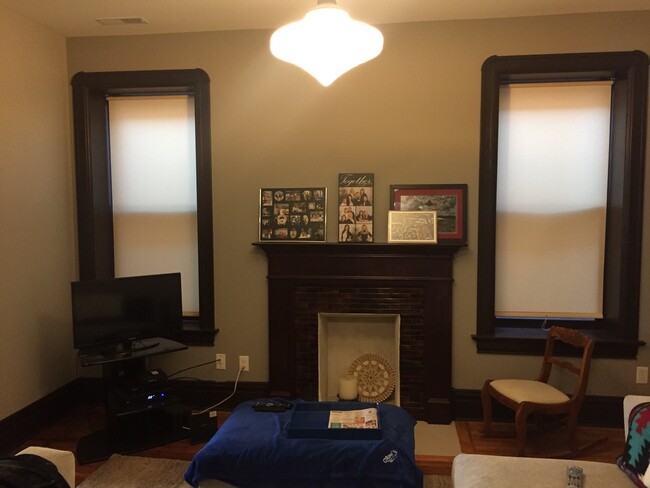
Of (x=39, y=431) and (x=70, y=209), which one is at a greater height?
(x=70, y=209)

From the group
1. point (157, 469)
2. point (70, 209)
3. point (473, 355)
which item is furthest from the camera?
point (70, 209)

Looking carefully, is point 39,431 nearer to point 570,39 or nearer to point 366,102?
point 366,102

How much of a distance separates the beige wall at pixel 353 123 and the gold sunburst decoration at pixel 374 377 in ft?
1.52

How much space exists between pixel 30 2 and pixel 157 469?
2.87m

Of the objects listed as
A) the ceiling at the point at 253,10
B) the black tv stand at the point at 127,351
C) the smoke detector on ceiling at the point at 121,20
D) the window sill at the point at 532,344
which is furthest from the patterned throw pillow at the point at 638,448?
the smoke detector on ceiling at the point at 121,20

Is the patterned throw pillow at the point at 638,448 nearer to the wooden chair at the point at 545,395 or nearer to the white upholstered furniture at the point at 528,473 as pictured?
the white upholstered furniture at the point at 528,473

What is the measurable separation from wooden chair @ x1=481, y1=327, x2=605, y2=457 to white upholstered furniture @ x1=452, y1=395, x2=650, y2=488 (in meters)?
0.82

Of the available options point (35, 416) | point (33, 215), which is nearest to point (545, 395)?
point (35, 416)

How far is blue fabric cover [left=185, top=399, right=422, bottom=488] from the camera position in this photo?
2.19m

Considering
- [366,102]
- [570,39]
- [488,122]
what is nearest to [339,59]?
[366,102]

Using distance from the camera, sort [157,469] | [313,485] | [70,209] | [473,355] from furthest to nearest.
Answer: [70,209], [473,355], [157,469], [313,485]

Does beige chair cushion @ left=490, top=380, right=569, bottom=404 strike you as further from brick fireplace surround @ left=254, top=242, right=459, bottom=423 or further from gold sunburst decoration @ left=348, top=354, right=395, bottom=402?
gold sunburst decoration @ left=348, top=354, right=395, bottom=402

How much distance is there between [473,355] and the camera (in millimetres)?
3408

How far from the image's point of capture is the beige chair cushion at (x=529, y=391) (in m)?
2.86
